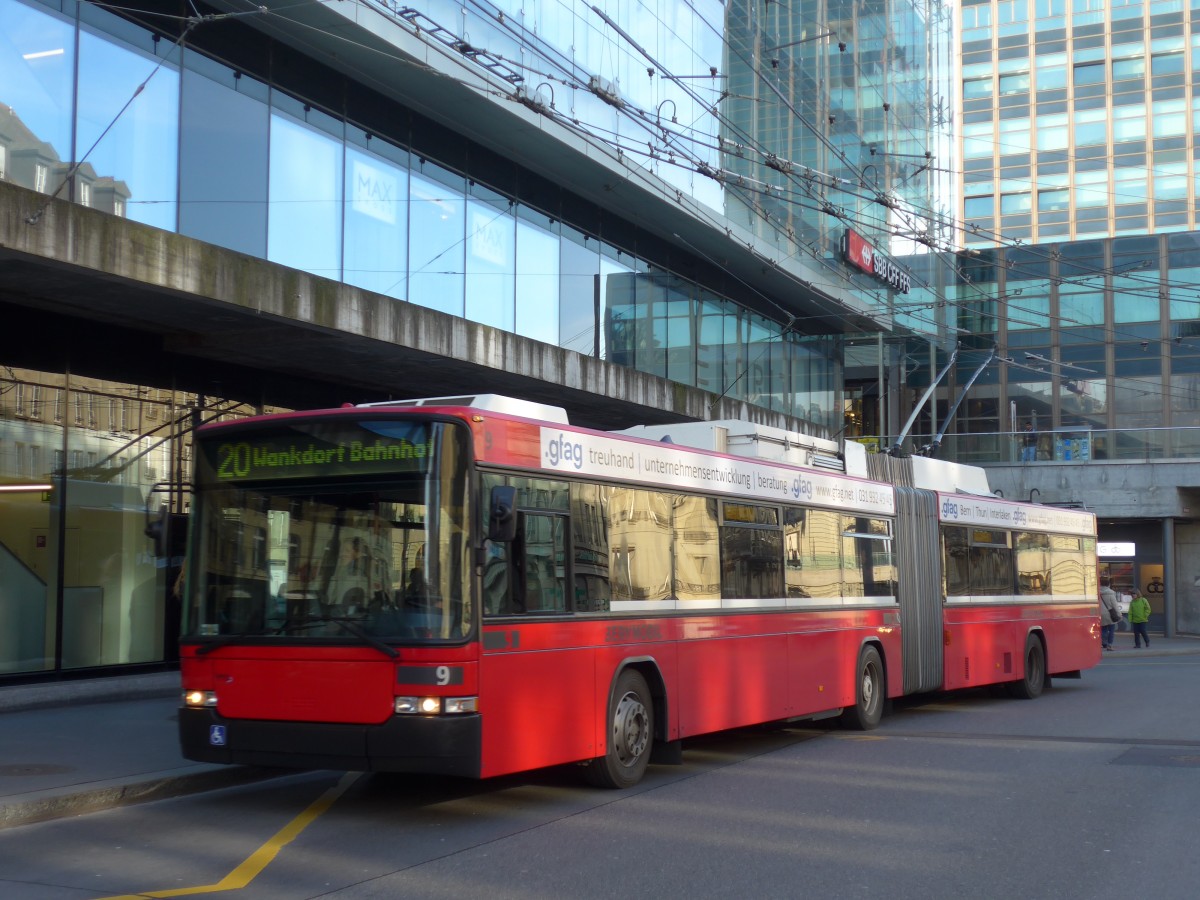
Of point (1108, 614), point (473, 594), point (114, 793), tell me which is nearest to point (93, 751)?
point (114, 793)

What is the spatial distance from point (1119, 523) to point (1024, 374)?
11338 mm

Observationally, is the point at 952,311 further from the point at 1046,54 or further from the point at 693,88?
the point at 1046,54

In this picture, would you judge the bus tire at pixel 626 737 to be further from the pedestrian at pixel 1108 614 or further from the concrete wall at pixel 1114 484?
the concrete wall at pixel 1114 484

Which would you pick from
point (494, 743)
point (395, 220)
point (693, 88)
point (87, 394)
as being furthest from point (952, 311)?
point (494, 743)

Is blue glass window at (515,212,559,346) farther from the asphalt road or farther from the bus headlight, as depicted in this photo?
the bus headlight

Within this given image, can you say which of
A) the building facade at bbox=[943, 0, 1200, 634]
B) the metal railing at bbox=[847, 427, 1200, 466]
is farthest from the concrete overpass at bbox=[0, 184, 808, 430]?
the metal railing at bbox=[847, 427, 1200, 466]

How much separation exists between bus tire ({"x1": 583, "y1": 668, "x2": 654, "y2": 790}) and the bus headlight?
6.22ft

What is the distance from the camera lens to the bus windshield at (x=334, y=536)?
884 centimetres

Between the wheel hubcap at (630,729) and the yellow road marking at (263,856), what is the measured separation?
7.29 feet

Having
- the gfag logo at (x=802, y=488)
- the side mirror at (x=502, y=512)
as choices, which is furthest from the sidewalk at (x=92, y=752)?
the gfag logo at (x=802, y=488)

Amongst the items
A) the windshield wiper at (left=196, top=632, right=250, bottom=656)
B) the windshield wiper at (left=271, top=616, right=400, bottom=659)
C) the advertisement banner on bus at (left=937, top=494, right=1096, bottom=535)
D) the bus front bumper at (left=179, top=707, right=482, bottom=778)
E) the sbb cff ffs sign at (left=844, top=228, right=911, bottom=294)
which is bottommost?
the bus front bumper at (left=179, top=707, right=482, bottom=778)

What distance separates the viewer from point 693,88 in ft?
85.2

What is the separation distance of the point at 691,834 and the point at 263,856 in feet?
8.89

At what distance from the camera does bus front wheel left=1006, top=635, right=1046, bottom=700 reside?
19.6 metres
